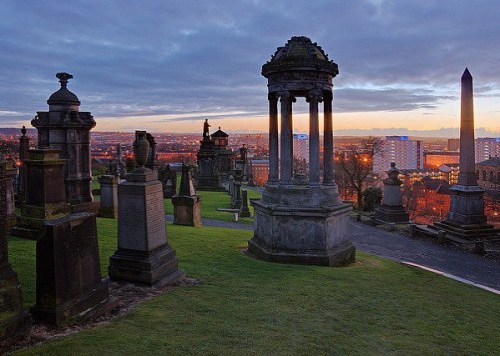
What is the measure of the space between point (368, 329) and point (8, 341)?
4547 mm

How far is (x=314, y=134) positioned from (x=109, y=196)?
829 cm

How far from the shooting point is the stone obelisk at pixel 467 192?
16.8 metres

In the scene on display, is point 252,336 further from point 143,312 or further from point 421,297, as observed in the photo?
point 421,297

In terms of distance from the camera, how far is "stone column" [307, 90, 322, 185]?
10.1 metres

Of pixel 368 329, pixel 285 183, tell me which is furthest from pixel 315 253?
pixel 368 329

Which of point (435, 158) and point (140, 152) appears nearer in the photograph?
point (140, 152)

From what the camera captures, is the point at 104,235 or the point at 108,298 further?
the point at 104,235

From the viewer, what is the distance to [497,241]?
648 inches

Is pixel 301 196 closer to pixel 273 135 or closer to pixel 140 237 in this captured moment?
pixel 273 135

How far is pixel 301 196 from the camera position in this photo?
9.95 m

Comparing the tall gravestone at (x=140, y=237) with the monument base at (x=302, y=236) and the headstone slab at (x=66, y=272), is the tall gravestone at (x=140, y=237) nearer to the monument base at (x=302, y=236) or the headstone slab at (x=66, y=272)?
the headstone slab at (x=66, y=272)

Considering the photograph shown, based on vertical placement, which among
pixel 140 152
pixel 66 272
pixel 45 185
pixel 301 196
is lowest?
pixel 66 272

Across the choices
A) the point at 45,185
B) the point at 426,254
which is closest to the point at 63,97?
the point at 45,185

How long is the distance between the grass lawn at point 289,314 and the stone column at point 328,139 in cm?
254
